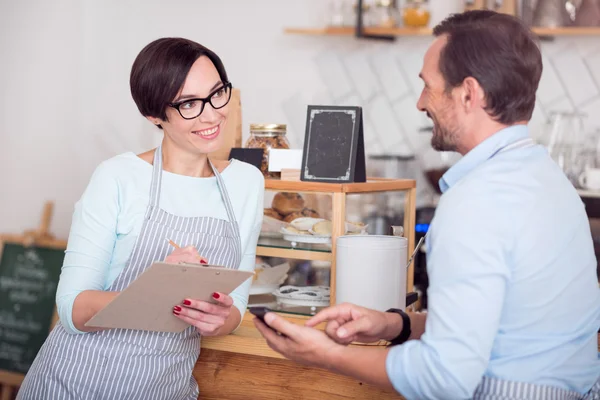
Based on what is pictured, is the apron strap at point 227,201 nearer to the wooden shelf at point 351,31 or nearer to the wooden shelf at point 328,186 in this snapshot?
the wooden shelf at point 328,186

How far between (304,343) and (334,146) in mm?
989

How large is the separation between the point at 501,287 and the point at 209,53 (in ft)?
3.22

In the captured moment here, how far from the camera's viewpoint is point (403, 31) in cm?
410

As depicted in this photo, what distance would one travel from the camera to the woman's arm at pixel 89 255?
174cm

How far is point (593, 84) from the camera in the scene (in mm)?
4051

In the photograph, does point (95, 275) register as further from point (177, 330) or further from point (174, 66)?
point (174, 66)

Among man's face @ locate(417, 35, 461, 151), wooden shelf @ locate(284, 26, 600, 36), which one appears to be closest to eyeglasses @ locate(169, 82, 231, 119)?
man's face @ locate(417, 35, 461, 151)

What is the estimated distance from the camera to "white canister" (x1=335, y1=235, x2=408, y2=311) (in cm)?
196

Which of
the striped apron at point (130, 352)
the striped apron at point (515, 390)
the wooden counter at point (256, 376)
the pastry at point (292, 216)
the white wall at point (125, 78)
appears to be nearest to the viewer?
the striped apron at point (515, 390)

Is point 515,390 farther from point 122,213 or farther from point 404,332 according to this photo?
point 122,213

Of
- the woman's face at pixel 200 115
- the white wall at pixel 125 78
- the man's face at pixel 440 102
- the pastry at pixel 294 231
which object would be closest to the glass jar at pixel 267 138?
the pastry at pixel 294 231

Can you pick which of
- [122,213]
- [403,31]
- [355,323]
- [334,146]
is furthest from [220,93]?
[403,31]

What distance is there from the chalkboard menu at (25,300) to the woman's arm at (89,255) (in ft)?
8.12

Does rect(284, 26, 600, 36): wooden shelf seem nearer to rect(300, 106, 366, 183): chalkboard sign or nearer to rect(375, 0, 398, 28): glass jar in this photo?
rect(375, 0, 398, 28): glass jar
